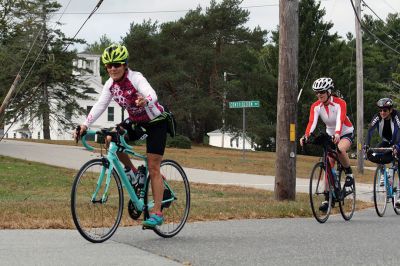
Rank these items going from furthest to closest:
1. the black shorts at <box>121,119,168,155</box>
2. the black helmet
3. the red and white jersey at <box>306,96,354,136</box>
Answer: the black helmet, the red and white jersey at <box>306,96,354,136</box>, the black shorts at <box>121,119,168,155</box>

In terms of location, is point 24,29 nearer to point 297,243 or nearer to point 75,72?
point 75,72

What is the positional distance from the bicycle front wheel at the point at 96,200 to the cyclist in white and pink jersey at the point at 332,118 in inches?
138

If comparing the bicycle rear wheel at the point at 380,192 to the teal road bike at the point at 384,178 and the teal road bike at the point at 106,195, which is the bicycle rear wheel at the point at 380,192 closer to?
the teal road bike at the point at 384,178

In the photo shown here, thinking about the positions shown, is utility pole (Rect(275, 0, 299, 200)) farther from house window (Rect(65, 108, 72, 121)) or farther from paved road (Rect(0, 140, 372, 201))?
house window (Rect(65, 108, 72, 121))

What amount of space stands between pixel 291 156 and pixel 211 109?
43070 millimetres

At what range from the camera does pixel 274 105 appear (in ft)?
209

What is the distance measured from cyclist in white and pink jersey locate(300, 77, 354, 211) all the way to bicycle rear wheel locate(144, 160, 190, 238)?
2405 mm

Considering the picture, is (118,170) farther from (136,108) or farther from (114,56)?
(114,56)

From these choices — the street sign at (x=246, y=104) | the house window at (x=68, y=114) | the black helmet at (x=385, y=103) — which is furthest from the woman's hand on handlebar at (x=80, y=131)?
the house window at (x=68, y=114)

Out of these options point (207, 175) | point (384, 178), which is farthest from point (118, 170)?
point (207, 175)

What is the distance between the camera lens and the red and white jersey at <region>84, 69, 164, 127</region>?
6848mm

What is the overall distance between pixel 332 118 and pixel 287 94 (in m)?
2.56

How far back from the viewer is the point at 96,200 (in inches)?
263

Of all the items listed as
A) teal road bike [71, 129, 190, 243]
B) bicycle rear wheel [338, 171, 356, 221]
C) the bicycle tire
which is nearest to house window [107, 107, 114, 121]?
the bicycle tire
